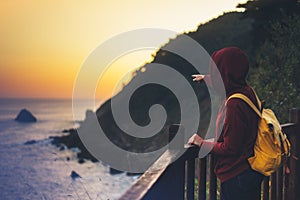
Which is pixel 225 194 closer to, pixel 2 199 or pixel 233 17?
pixel 233 17

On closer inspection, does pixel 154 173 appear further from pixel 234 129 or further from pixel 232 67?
pixel 232 67

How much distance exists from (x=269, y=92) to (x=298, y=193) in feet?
25.9

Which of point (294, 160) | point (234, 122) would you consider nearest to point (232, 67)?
point (234, 122)

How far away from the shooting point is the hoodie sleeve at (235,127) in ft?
7.19

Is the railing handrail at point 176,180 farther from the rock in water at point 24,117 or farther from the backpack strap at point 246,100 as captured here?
the rock in water at point 24,117

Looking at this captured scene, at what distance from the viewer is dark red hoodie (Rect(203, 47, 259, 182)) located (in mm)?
2201

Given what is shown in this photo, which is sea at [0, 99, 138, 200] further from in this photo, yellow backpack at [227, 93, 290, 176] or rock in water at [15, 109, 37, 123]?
rock in water at [15, 109, 37, 123]

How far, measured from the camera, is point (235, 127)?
2.19 m

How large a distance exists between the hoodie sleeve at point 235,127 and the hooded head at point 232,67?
0.13m

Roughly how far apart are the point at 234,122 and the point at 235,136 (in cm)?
8

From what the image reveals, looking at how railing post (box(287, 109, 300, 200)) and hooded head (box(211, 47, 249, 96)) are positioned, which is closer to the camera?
hooded head (box(211, 47, 249, 96))

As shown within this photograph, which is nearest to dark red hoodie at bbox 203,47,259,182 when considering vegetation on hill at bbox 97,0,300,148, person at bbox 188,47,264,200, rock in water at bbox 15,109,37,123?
person at bbox 188,47,264,200

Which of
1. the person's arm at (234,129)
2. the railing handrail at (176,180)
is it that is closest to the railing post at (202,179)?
the railing handrail at (176,180)

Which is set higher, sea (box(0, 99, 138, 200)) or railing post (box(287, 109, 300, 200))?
railing post (box(287, 109, 300, 200))
